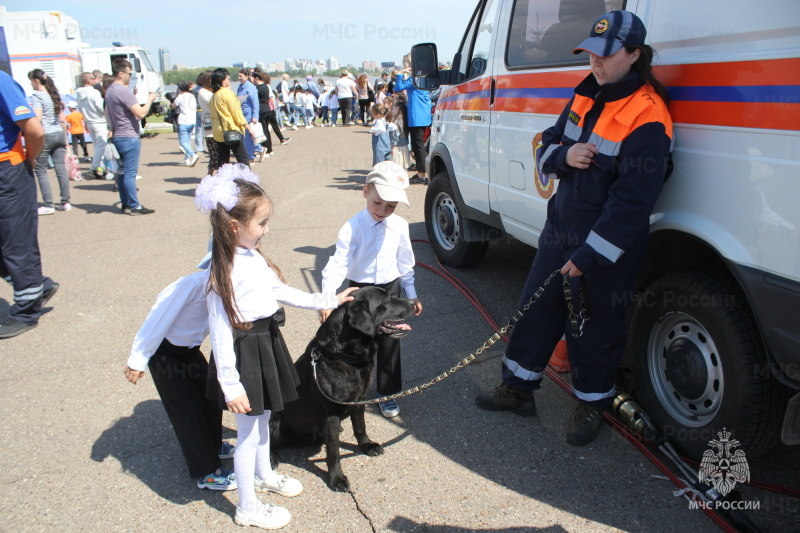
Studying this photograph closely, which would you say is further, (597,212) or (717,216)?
(597,212)

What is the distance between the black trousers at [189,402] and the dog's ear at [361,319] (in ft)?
2.61

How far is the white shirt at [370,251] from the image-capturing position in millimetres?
3062

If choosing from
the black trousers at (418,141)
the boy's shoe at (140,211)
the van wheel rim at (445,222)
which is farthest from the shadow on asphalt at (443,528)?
the black trousers at (418,141)

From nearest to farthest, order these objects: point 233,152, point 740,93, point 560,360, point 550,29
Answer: point 740,93, point 550,29, point 560,360, point 233,152

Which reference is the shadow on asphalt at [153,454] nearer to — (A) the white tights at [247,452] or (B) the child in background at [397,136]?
(A) the white tights at [247,452]

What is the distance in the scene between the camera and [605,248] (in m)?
2.54

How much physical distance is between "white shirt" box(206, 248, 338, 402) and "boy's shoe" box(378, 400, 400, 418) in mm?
1222

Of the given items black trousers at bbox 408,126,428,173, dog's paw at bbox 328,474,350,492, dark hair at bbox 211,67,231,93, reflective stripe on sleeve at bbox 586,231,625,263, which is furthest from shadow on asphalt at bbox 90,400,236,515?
black trousers at bbox 408,126,428,173

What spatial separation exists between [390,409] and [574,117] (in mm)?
1998

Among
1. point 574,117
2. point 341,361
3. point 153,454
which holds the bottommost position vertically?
point 153,454

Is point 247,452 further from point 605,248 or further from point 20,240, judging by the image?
point 20,240

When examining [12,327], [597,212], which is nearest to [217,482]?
[597,212]

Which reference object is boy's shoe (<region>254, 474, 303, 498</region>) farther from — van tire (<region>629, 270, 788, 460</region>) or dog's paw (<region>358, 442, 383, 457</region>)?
van tire (<region>629, 270, 788, 460</region>)

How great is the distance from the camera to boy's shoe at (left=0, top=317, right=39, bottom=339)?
4520 millimetres
